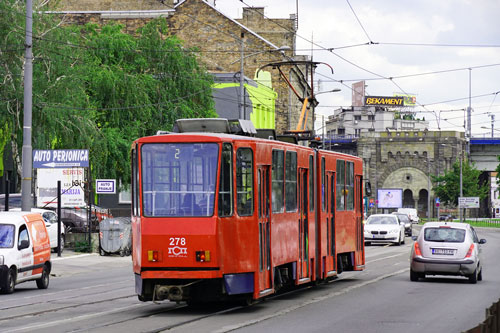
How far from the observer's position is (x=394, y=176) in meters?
138

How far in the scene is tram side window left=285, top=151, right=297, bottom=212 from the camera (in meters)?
18.2

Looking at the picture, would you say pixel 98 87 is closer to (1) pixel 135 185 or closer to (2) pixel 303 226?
(2) pixel 303 226

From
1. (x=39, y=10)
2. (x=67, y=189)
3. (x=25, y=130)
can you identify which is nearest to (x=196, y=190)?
(x=25, y=130)

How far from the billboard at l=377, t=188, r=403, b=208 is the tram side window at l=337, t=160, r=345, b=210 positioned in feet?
318

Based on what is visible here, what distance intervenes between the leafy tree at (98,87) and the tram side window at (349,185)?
61.1 ft

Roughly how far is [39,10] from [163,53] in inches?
569

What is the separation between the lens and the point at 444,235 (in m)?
24.6

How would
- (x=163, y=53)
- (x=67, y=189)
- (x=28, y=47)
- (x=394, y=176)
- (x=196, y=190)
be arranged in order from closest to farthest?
Answer: (x=196, y=190), (x=28, y=47), (x=67, y=189), (x=163, y=53), (x=394, y=176)

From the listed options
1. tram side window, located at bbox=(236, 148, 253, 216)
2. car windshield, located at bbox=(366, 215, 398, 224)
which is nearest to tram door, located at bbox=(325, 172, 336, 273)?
tram side window, located at bbox=(236, 148, 253, 216)

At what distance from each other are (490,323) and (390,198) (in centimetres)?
11278

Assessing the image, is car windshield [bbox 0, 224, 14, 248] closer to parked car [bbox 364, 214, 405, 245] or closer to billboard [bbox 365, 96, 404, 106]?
parked car [bbox 364, 214, 405, 245]

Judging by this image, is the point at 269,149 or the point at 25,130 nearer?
the point at 269,149

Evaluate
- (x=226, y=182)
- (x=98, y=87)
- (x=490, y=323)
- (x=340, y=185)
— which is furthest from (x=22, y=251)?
(x=98, y=87)

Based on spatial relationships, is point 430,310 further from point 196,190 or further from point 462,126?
point 462,126
